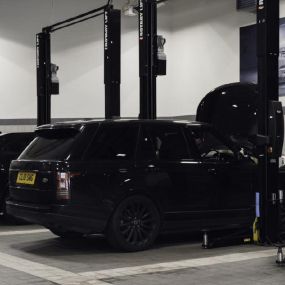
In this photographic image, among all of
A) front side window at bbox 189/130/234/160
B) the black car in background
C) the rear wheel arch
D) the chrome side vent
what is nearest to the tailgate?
the rear wheel arch

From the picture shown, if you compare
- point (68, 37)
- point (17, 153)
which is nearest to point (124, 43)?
point (68, 37)

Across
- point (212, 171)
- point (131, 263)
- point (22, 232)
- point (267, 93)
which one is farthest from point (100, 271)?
point (22, 232)

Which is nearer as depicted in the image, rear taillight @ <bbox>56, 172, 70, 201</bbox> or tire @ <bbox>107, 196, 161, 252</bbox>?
rear taillight @ <bbox>56, 172, 70, 201</bbox>

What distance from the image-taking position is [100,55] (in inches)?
736

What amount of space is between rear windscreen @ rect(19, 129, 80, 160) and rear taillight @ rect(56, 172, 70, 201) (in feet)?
0.86

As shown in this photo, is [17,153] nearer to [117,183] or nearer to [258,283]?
[117,183]

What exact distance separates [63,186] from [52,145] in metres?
0.77

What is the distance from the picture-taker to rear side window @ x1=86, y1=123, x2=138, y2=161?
7.84m

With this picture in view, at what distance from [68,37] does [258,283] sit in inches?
534

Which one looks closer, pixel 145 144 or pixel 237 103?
pixel 145 144

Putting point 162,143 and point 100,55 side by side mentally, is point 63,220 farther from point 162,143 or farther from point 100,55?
point 100,55

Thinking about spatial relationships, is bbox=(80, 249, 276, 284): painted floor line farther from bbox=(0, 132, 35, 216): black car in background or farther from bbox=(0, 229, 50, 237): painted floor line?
bbox=(0, 132, 35, 216): black car in background

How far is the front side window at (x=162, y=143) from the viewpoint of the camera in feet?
26.9

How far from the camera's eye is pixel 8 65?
1773 centimetres
